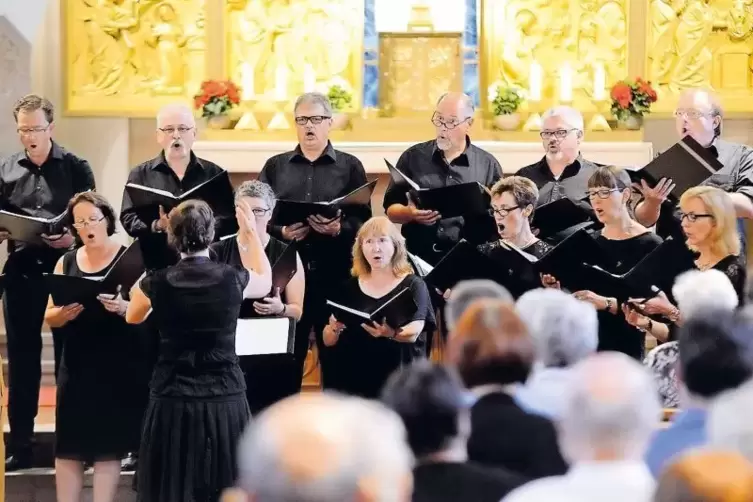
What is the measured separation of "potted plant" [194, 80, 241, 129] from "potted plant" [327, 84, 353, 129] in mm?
579

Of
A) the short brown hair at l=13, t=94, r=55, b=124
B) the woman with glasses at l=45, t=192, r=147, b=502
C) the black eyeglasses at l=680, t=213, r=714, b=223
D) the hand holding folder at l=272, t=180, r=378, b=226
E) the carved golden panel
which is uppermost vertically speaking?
the carved golden panel

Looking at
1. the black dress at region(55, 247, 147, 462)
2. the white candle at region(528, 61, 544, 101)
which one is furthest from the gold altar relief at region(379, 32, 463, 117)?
the black dress at region(55, 247, 147, 462)

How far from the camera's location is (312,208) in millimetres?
5391

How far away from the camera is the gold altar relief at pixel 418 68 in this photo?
7.87 meters

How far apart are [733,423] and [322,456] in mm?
1037

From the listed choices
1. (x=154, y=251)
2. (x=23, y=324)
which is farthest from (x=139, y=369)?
(x=23, y=324)

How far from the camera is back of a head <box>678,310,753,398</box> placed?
2.75 metres

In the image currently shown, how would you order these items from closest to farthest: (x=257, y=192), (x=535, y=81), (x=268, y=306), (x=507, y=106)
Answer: (x=268, y=306) < (x=257, y=192) < (x=507, y=106) < (x=535, y=81)

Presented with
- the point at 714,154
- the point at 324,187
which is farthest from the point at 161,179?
the point at 714,154

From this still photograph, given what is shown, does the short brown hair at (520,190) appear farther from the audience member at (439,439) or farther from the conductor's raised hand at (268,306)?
the audience member at (439,439)

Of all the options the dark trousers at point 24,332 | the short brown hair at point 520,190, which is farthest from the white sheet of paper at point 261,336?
the dark trousers at point 24,332

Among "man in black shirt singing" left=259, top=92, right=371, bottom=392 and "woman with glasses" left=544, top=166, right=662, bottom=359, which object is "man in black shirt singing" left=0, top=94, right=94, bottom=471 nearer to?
"man in black shirt singing" left=259, top=92, right=371, bottom=392

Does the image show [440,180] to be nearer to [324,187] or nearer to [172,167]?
[324,187]

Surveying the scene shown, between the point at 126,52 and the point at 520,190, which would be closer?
the point at 520,190
